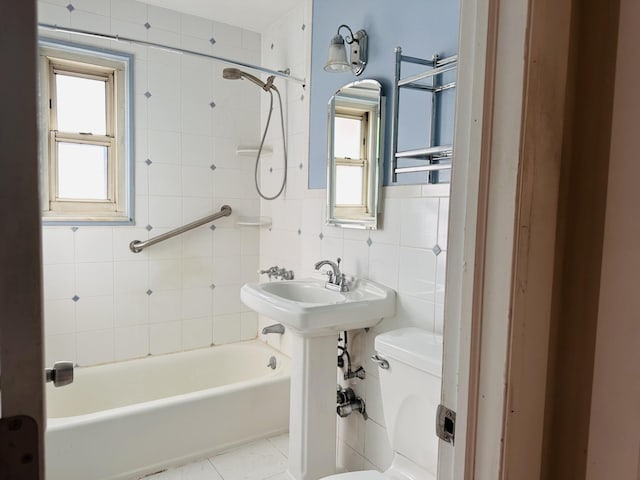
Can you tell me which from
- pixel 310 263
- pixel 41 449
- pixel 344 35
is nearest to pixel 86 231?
pixel 310 263

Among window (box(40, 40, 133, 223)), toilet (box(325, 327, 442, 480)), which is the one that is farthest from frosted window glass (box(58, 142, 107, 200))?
toilet (box(325, 327, 442, 480))

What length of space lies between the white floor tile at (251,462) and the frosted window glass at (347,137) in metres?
1.51

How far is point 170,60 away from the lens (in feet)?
7.94

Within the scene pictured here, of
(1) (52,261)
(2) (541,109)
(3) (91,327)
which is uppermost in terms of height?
(2) (541,109)

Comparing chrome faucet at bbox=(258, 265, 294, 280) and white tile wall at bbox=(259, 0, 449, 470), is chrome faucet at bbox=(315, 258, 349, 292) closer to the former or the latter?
white tile wall at bbox=(259, 0, 449, 470)

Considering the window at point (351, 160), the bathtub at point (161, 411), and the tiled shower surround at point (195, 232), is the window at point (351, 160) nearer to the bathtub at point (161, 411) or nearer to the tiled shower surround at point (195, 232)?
the tiled shower surround at point (195, 232)

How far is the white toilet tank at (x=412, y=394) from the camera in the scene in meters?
1.25

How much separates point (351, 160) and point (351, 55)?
0.46 m

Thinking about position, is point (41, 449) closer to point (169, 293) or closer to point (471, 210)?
point (471, 210)

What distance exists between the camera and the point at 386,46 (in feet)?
5.67

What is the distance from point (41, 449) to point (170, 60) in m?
2.45

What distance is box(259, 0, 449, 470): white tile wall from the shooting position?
156cm

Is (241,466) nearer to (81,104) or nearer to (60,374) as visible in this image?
(60,374)

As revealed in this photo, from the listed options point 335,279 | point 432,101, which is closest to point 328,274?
point 335,279
